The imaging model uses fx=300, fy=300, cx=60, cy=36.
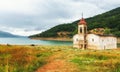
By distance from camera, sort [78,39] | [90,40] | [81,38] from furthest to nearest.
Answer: [78,39] < [81,38] < [90,40]

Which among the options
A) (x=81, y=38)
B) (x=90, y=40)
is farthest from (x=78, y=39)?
(x=90, y=40)

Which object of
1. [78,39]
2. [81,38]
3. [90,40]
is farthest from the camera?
[78,39]

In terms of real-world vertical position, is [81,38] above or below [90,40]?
above

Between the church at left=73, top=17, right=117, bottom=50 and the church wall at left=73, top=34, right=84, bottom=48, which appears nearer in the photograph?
the church at left=73, top=17, right=117, bottom=50

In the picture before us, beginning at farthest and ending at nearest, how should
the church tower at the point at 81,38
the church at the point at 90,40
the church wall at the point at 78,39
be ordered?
the church wall at the point at 78,39, the church tower at the point at 81,38, the church at the point at 90,40

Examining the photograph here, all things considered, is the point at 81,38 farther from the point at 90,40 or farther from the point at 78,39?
the point at 90,40

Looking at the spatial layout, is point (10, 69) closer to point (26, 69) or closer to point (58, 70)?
point (26, 69)

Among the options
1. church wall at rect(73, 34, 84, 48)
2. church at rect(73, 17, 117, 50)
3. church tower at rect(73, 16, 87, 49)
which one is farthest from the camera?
church wall at rect(73, 34, 84, 48)

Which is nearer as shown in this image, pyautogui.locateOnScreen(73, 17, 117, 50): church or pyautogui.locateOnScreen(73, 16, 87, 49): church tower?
pyautogui.locateOnScreen(73, 17, 117, 50): church

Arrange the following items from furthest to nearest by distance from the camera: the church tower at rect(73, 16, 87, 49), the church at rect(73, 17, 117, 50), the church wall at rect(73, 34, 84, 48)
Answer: the church wall at rect(73, 34, 84, 48) < the church tower at rect(73, 16, 87, 49) < the church at rect(73, 17, 117, 50)

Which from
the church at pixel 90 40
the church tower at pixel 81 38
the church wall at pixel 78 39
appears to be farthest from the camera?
the church wall at pixel 78 39

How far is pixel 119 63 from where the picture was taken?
82.8 ft

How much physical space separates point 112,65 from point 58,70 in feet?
15.0

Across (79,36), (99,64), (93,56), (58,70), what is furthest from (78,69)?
(79,36)
